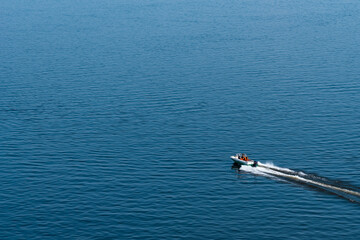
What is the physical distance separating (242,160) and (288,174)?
39.2 ft

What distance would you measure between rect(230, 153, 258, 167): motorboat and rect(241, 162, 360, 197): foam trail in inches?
38.9

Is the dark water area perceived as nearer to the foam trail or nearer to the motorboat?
the foam trail

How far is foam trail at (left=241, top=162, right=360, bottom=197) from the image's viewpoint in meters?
111

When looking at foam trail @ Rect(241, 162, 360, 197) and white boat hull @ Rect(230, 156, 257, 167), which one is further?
white boat hull @ Rect(230, 156, 257, 167)

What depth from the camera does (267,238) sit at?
9656cm

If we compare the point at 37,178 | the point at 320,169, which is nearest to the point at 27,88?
the point at 37,178

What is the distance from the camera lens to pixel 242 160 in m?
126

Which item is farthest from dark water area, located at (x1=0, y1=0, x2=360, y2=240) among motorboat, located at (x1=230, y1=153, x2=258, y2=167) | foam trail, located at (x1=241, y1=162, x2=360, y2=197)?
motorboat, located at (x1=230, y1=153, x2=258, y2=167)

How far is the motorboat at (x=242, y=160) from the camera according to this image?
412 ft

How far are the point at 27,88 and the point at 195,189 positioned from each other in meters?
101

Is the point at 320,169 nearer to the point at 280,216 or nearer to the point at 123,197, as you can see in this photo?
the point at 280,216

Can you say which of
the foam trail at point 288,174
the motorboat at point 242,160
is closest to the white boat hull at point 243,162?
the motorboat at point 242,160

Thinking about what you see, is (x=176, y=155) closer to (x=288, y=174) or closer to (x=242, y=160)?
(x=242, y=160)

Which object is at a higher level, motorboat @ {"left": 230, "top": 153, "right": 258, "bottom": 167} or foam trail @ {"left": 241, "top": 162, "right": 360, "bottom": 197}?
motorboat @ {"left": 230, "top": 153, "right": 258, "bottom": 167}
